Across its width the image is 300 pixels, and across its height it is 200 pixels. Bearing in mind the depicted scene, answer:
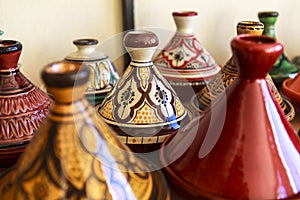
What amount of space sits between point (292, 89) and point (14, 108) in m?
0.50

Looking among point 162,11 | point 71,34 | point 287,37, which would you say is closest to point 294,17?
point 287,37

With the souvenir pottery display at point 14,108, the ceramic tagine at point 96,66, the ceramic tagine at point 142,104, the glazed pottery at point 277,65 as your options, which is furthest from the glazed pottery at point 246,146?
the glazed pottery at point 277,65

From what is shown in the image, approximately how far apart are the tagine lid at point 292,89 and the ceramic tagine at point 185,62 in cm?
14

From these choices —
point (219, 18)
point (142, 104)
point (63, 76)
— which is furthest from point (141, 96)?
point (219, 18)

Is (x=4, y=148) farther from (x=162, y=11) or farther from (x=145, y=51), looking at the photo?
(x=162, y=11)

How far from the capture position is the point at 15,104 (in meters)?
0.53

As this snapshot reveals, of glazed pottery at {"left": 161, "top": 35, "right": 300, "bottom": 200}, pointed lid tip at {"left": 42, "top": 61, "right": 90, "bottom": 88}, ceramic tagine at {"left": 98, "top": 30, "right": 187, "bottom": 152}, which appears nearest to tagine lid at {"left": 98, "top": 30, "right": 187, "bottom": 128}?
ceramic tagine at {"left": 98, "top": 30, "right": 187, "bottom": 152}

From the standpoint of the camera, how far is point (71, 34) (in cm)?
88

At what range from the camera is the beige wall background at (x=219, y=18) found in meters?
0.93

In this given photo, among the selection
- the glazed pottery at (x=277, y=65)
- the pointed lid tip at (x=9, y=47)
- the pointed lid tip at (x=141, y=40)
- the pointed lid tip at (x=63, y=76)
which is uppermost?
the pointed lid tip at (x=63, y=76)

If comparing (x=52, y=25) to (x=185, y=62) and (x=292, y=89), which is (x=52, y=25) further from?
(x=292, y=89)

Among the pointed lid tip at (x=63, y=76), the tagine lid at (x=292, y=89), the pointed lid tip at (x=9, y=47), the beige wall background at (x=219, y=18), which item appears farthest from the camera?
the beige wall background at (x=219, y=18)

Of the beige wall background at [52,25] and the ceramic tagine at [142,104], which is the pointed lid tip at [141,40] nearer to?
the ceramic tagine at [142,104]

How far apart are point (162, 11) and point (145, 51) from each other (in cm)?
44
